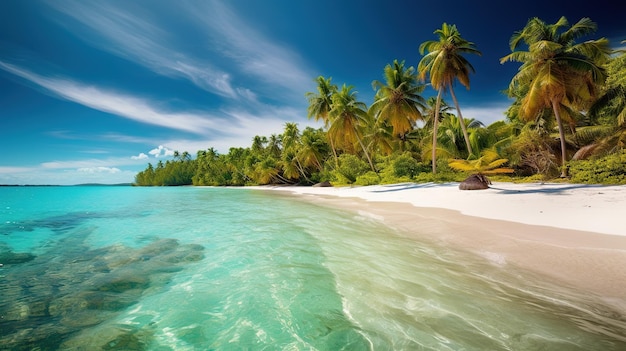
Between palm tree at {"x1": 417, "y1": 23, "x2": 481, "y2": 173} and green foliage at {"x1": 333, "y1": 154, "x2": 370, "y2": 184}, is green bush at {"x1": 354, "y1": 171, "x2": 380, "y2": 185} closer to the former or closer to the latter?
green foliage at {"x1": 333, "y1": 154, "x2": 370, "y2": 184}

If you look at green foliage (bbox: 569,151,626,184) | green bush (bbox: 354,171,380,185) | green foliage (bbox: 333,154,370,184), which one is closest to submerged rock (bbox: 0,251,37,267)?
green foliage (bbox: 569,151,626,184)

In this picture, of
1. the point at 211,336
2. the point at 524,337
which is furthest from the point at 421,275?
the point at 211,336

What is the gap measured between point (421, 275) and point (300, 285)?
1.84 m

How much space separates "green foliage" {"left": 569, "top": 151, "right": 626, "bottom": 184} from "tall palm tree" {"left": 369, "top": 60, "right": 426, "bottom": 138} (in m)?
13.2

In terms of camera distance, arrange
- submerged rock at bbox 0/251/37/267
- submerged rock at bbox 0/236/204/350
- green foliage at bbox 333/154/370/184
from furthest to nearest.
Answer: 1. green foliage at bbox 333/154/370/184
2. submerged rock at bbox 0/251/37/267
3. submerged rock at bbox 0/236/204/350

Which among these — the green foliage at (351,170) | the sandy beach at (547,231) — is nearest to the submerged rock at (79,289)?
the sandy beach at (547,231)

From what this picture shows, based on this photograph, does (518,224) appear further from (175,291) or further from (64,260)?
(64,260)

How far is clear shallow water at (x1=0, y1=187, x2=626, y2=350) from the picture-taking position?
2.48 meters

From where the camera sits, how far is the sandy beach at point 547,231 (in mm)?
3646

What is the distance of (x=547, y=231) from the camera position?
5.67 metres

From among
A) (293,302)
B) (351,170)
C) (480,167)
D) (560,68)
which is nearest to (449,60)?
(560,68)

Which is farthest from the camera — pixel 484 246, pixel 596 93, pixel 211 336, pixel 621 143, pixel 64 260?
pixel 596 93

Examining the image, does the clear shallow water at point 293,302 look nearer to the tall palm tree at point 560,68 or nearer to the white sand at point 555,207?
the white sand at point 555,207

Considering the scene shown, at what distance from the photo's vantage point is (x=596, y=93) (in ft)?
50.7
